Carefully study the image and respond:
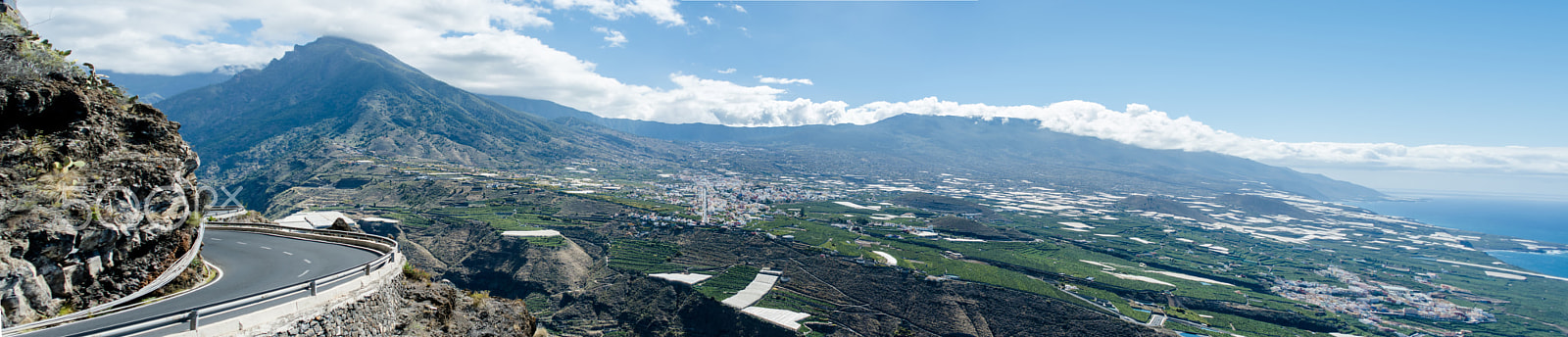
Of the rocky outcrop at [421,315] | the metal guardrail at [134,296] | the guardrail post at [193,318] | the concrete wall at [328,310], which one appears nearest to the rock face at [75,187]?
the metal guardrail at [134,296]

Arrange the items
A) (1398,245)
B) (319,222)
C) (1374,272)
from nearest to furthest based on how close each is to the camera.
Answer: (319,222), (1374,272), (1398,245)

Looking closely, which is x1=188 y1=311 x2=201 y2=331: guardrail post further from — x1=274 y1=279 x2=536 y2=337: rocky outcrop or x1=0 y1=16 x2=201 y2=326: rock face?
x1=0 y1=16 x2=201 y2=326: rock face

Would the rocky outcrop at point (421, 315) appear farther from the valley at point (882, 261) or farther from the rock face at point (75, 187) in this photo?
the valley at point (882, 261)

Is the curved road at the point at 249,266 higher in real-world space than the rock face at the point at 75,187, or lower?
lower

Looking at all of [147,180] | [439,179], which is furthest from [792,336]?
→ [439,179]

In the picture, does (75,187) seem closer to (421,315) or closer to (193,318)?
(193,318)

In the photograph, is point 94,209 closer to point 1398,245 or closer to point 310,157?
point 310,157

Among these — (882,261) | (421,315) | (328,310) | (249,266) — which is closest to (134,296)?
(328,310)
